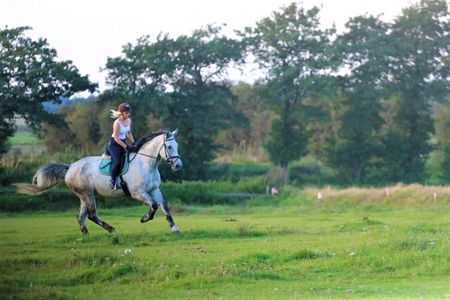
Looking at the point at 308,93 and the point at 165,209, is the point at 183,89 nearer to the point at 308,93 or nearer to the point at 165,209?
the point at 308,93

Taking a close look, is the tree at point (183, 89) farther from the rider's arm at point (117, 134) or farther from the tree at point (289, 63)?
the rider's arm at point (117, 134)

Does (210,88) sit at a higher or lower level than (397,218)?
higher

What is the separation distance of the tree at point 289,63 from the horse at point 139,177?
3712 cm

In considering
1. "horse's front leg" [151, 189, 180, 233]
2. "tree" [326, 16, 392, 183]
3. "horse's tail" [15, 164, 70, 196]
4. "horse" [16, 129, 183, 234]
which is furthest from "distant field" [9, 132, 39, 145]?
"horse's front leg" [151, 189, 180, 233]

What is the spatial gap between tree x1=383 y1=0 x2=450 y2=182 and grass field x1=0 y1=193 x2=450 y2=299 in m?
37.3

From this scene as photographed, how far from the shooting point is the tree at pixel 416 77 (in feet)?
208

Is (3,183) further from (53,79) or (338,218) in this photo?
(338,218)

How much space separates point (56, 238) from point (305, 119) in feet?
130

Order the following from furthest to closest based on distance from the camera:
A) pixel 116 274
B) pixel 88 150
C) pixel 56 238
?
pixel 88 150 < pixel 56 238 < pixel 116 274

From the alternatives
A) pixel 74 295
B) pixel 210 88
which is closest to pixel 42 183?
pixel 74 295

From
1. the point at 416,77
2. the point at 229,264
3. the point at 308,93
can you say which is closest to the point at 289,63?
the point at 308,93

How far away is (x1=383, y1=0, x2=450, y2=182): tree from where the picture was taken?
208 feet

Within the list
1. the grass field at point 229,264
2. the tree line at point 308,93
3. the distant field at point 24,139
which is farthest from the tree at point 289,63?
the grass field at point 229,264

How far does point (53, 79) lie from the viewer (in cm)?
4744
